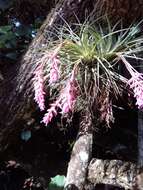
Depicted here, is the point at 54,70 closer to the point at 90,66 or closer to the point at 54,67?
the point at 54,67

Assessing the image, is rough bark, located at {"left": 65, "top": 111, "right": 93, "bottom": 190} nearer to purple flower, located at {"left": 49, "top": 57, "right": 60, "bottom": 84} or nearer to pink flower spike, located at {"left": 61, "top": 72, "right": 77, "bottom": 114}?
pink flower spike, located at {"left": 61, "top": 72, "right": 77, "bottom": 114}

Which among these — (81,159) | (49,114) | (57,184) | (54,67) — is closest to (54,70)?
(54,67)

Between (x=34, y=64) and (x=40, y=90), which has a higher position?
(x=34, y=64)

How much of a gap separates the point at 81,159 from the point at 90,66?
1.36ft

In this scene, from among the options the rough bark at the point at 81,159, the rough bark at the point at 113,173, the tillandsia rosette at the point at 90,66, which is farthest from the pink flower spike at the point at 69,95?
the rough bark at the point at 113,173

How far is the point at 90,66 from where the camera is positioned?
5.71 ft

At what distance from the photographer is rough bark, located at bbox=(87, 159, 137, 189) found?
5.62 feet

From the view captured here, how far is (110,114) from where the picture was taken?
1.81 metres

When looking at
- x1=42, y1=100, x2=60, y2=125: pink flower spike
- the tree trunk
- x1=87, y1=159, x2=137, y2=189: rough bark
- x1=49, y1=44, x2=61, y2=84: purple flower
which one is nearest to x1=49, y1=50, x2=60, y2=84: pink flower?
x1=49, y1=44, x2=61, y2=84: purple flower

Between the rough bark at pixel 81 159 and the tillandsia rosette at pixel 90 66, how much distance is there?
105 mm

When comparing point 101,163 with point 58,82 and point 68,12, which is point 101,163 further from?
point 68,12

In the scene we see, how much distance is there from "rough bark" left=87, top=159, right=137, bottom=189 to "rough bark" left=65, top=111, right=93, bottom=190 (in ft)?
0.11

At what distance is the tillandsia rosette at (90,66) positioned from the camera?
5.52ft

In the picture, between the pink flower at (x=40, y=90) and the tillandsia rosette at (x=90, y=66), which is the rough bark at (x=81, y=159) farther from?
the pink flower at (x=40, y=90)
